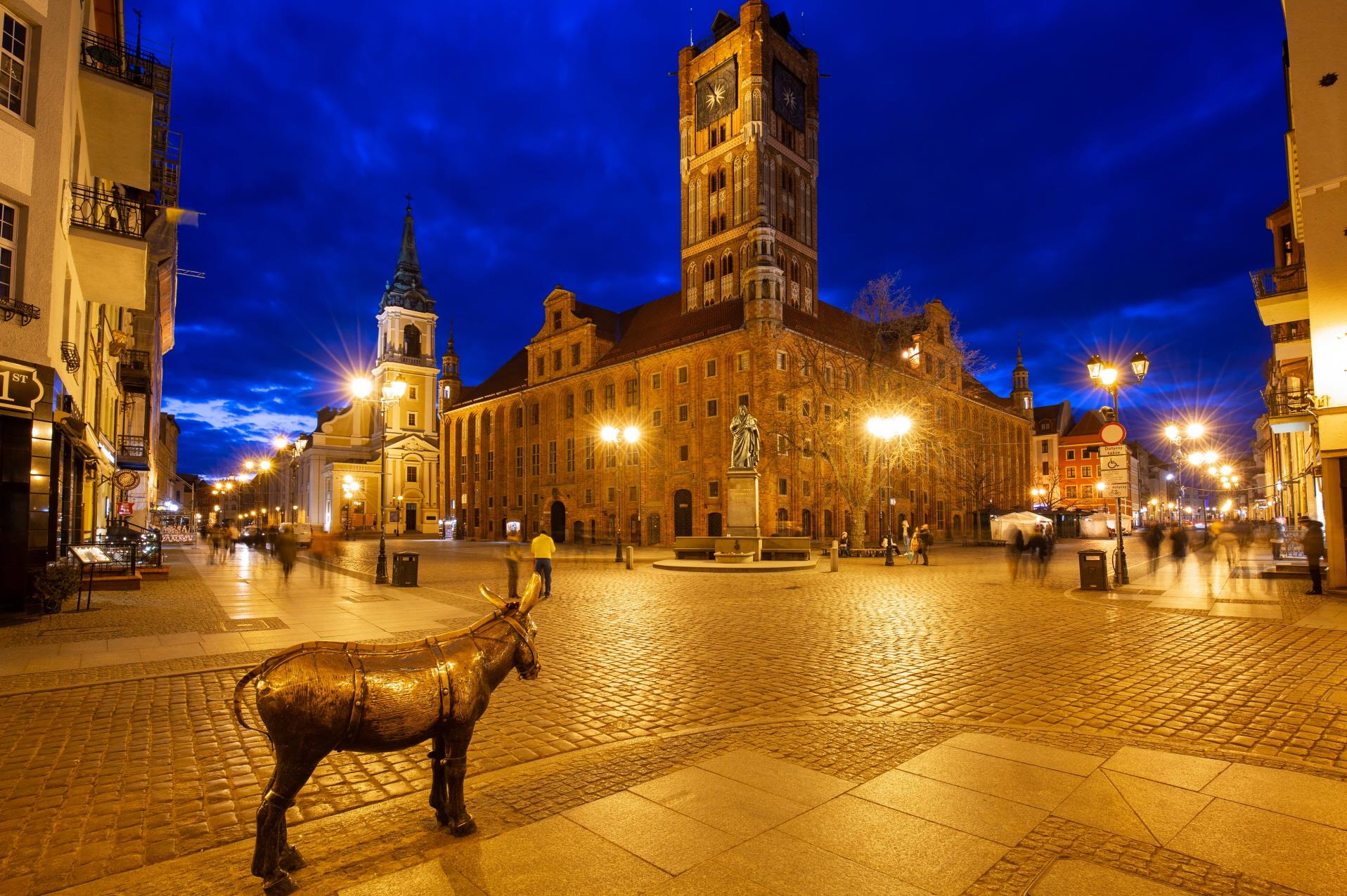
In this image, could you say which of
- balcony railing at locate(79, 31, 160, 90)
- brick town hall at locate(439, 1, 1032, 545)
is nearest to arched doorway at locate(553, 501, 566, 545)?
brick town hall at locate(439, 1, 1032, 545)

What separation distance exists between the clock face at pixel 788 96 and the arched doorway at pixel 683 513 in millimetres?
31397

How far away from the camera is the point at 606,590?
18.7 metres

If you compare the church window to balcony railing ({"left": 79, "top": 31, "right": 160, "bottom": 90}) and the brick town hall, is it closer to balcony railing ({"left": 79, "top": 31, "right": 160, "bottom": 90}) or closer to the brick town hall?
the brick town hall

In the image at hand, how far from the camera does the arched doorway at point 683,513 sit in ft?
159

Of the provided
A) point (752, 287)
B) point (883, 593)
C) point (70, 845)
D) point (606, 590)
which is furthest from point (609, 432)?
point (70, 845)

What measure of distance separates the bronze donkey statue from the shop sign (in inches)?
498

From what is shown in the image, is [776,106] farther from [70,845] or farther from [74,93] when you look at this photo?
[70,845]

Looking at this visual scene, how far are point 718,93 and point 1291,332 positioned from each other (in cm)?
4556

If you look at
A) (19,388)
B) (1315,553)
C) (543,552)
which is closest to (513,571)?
(543,552)

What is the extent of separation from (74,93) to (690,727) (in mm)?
17647

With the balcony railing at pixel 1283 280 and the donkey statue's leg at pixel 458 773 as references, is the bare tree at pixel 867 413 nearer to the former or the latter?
the balcony railing at pixel 1283 280

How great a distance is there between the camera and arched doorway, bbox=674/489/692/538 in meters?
48.4

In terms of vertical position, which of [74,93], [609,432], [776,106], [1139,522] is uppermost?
[776,106]

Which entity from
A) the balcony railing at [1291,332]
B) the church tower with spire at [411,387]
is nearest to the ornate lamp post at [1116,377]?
the balcony railing at [1291,332]
